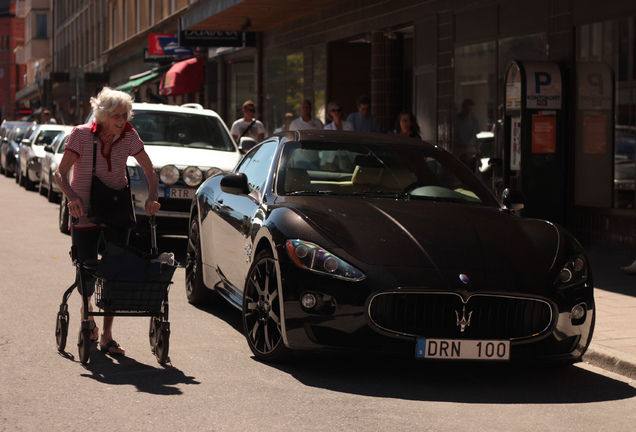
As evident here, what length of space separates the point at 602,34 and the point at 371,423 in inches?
365

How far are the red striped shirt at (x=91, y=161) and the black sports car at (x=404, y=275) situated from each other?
939mm

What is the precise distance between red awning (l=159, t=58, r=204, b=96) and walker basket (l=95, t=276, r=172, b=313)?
92.5ft

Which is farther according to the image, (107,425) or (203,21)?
(203,21)

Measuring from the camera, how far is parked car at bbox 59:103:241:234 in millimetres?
12820

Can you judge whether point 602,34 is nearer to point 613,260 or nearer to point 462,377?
point 613,260

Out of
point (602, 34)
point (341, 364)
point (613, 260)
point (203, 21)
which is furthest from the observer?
point (203, 21)

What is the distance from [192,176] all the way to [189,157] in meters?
0.50

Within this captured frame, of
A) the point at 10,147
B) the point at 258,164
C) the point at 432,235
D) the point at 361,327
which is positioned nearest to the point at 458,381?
the point at 361,327

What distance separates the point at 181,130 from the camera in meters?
14.5

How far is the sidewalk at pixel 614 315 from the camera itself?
7.04m

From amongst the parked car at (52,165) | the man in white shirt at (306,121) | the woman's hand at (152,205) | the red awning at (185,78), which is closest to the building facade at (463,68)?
the red awning at (185,78)

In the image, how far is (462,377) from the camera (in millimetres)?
6633

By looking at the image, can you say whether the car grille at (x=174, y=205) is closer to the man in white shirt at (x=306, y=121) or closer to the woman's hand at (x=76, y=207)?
the man in white shirt at (x=306, y=121)

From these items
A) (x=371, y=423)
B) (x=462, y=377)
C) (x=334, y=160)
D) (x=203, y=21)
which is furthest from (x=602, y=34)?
(x=203, y=21)
